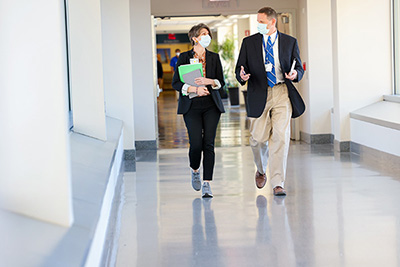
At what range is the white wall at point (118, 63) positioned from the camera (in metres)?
10.1

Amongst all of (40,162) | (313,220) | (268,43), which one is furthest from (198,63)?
(40,162)

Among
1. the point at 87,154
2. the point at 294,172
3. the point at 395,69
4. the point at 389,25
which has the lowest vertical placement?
the point at 294,172

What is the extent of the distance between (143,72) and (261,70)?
203 inches

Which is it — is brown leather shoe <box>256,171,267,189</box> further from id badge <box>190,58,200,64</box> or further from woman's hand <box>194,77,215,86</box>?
id badge <box>190,58,200,64</box>

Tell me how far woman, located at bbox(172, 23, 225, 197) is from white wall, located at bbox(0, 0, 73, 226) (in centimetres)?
321

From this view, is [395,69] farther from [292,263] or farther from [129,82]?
[292,263]

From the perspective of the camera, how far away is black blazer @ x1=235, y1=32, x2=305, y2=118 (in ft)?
20.9

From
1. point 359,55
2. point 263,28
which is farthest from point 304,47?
point 263,28

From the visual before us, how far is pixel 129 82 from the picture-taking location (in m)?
10.2

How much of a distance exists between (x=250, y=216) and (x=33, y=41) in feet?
10.0

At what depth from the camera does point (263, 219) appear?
5512 millimetres

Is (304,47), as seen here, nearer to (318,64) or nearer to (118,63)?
(318,64)

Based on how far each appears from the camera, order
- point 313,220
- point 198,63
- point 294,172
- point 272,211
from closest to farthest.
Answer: point 313,220 < point 272,211 < point 198,63 < point 294,172

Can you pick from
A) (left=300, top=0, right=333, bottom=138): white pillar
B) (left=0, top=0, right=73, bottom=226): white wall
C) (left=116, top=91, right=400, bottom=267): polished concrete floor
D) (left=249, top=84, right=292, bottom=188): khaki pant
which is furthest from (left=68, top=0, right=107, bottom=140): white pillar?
(left=300, top=0, right=333, bottom=138): white pillar
